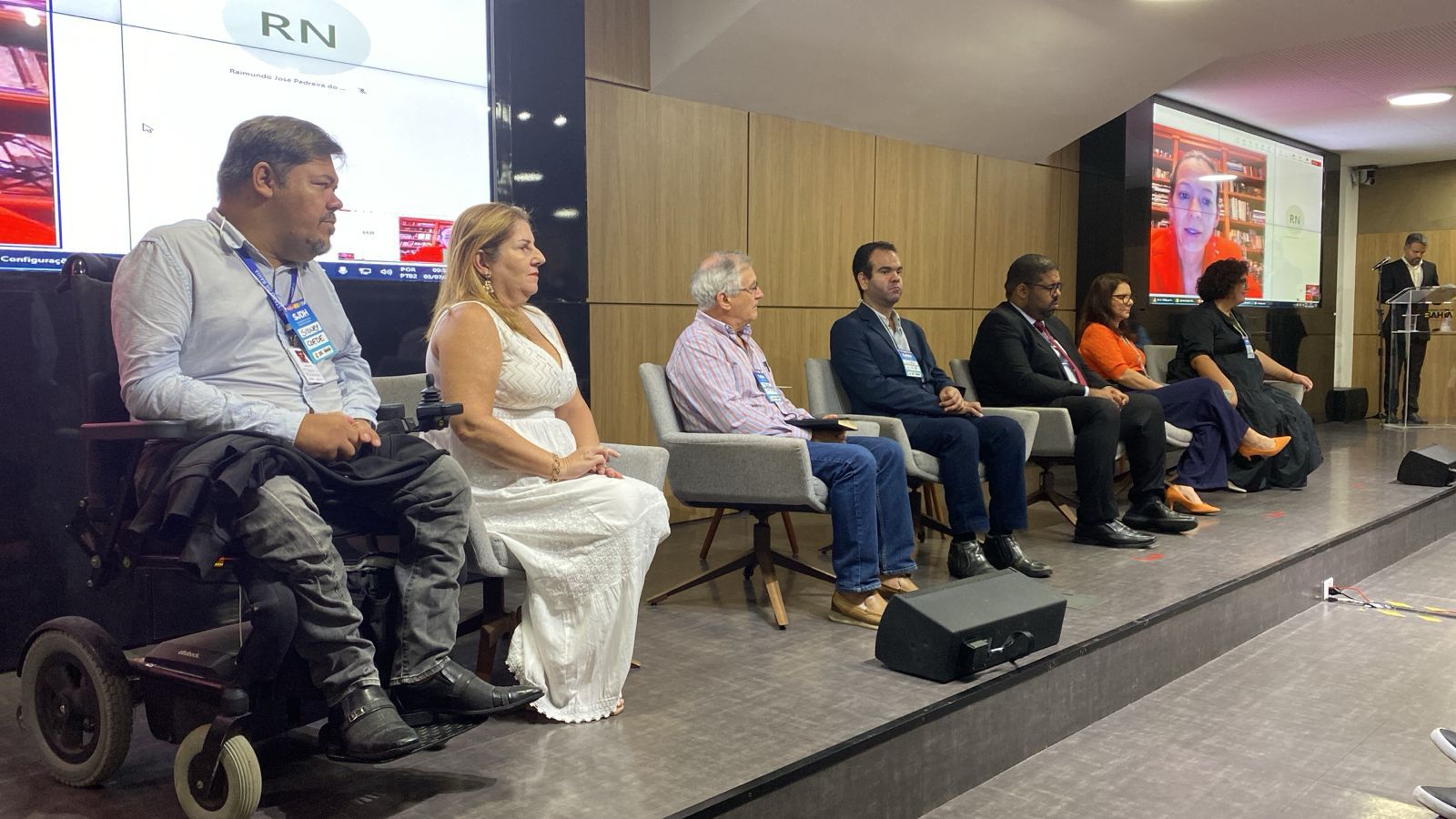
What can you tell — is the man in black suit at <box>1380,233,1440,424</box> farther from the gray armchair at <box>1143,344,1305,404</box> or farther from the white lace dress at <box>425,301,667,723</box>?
the white lace dress at <box>425,301,667,723</box>

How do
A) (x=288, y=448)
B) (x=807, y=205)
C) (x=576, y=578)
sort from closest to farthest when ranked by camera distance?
(x=288, y=448), (x=576, y=578), (x=807, y=205)

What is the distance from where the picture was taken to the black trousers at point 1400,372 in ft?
31.3

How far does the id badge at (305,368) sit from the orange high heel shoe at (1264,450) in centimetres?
475

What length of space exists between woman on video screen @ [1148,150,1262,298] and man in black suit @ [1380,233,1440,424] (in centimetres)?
230

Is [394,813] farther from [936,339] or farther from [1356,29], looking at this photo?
[1356,29]

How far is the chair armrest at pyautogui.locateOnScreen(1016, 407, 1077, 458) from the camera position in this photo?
4391 millimetres

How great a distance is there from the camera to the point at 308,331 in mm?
2230

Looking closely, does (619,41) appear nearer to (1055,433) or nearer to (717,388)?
(717,388)

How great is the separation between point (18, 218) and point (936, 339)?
4645mm

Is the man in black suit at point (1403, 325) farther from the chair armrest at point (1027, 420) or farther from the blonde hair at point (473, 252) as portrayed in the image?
the blonde hair at point (473, 252)

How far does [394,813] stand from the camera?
6.28ft

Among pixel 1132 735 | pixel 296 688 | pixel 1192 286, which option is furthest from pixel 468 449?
pixel 1192 286

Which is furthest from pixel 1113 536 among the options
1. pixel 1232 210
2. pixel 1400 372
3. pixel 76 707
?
pixel 1400 372

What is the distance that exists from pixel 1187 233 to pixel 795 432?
5713mm
